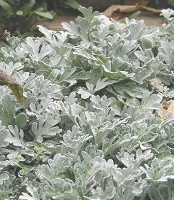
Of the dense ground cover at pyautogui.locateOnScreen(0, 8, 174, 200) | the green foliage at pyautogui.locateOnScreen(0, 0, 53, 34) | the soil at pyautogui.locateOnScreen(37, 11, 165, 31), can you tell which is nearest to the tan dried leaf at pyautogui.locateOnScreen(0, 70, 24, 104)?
the dense ground cover at pyautogui.locateOnScreen(0, 8, 174, 200)

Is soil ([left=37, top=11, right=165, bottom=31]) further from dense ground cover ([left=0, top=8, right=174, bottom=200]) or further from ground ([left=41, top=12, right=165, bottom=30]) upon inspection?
dense ground cover ([left=0, top=8, right=174, bottom=200])

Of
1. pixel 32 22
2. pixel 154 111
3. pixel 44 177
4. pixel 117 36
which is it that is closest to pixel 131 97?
pixel 154 111

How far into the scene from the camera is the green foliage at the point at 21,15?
4758 mm

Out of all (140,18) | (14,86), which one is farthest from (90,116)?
(140,18)

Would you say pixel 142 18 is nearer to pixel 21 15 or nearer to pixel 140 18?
pixel 140 18

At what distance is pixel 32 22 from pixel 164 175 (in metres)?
3.16

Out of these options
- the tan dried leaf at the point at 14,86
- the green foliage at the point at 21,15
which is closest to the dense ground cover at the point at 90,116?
the tan dried leaf at the point at 14,86

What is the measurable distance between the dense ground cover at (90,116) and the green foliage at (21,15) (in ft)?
5.17

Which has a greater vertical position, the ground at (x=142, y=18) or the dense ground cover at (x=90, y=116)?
the dense ground cover at (x=90, y=116)

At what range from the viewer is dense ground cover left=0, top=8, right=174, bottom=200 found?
2.08m

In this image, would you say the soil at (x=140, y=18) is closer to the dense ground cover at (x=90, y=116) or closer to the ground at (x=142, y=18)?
the ground at (x=142, y=18)

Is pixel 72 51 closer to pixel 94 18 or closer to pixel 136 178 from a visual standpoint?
pixel 94 18

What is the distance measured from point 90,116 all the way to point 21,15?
8.51ft

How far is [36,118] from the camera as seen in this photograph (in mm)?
2469
